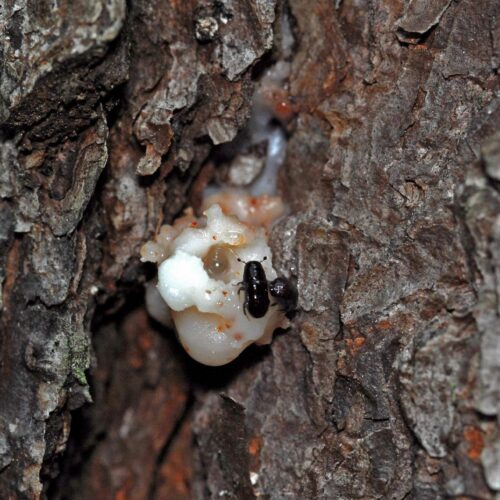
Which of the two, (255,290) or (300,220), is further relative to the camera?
(300,220)

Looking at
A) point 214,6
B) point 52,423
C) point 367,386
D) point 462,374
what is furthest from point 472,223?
point 52,423

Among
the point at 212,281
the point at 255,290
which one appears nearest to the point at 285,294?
the point at 255,290

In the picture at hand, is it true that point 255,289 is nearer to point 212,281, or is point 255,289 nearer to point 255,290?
point 255,290

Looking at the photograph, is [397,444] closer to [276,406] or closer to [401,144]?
[276,406]

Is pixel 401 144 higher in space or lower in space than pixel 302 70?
lower

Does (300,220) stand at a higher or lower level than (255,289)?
higher

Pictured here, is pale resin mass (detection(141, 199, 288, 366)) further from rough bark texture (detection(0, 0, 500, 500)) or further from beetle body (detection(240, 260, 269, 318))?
rough bark texture (detection(0, 0, 500, 500))

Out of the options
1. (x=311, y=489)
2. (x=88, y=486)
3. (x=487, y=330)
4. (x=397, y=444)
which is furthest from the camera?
(x=88, y=486)

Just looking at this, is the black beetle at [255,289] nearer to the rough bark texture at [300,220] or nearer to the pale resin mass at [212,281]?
the pale resin mass at [212,281]
